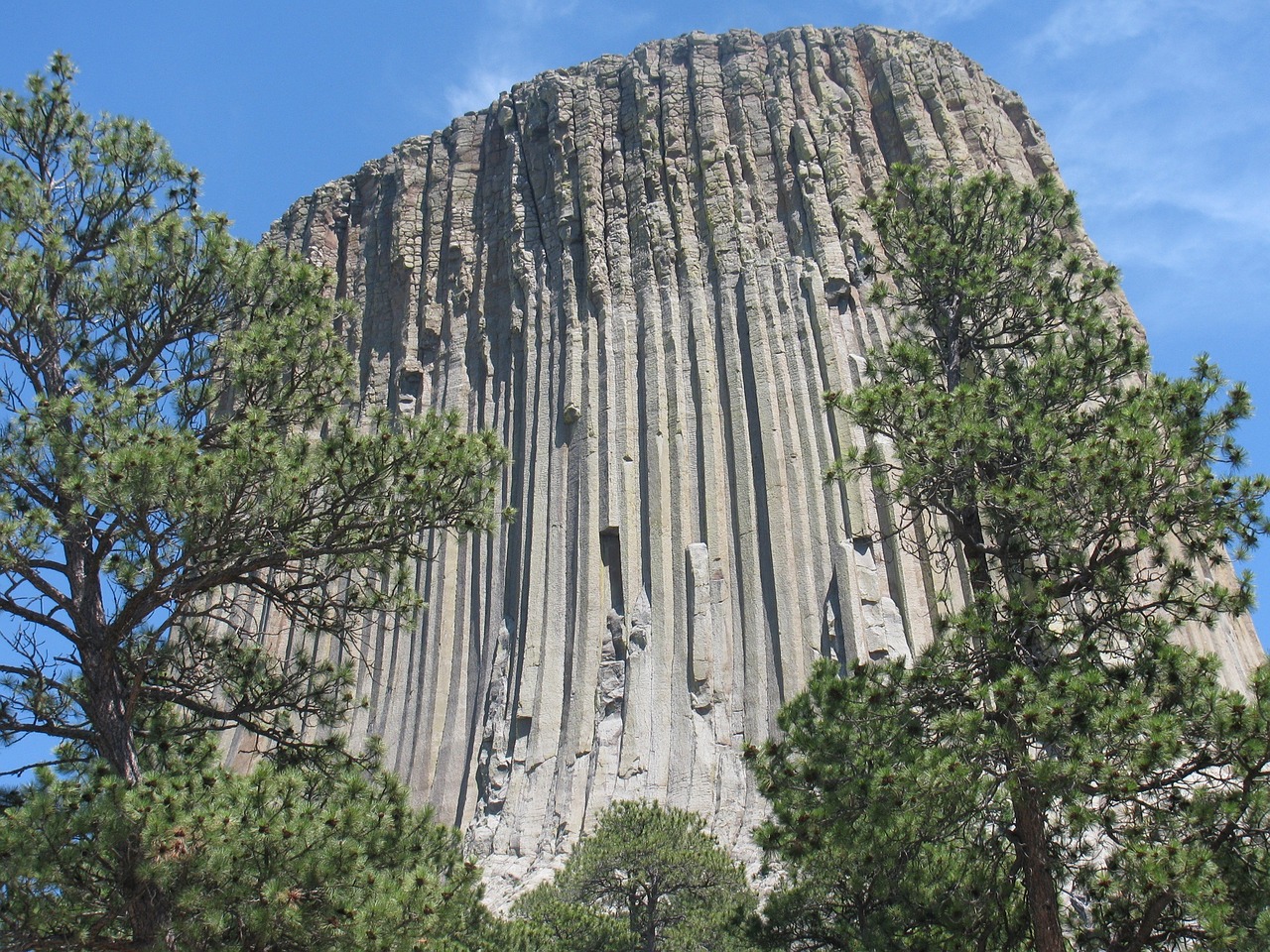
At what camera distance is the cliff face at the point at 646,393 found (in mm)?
21000

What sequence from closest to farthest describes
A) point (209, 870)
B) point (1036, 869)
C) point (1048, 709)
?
1. point (209, 870)
2. point (1048, 709)
3. point (1036, 869)

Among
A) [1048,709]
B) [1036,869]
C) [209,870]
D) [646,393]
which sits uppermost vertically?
[646,393]

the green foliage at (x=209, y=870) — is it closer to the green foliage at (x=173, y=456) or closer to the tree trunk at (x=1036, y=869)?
the green foliage at (x=173, y=456)

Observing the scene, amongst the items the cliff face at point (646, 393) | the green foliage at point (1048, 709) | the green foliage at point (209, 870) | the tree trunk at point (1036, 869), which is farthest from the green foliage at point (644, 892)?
the green foliage at point (209, 870)

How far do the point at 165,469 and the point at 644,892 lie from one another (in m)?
10.6

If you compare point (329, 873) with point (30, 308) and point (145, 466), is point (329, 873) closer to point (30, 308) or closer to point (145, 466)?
point (145, 466)

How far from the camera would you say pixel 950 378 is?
9633mm

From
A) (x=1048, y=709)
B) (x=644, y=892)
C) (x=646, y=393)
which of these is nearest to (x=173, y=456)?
(x=1048, y=709)

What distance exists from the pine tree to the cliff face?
9.58m

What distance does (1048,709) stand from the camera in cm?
693

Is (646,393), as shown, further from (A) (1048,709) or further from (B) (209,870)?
(B) (209,870)

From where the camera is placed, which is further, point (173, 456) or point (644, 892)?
point (644, 892)

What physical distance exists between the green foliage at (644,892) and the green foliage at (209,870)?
8134 mm

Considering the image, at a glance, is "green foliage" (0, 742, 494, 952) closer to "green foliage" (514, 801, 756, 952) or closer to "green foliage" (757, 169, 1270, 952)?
"green foliage" (757, 169, 1270, 952)
